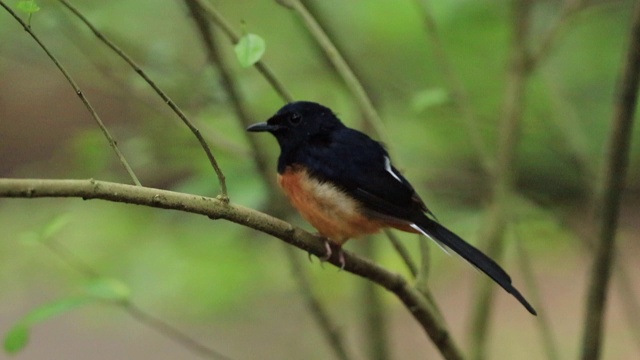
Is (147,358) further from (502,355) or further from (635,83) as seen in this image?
(635,83)

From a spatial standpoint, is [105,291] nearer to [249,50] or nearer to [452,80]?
[249,50]

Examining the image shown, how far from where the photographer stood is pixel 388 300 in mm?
4230

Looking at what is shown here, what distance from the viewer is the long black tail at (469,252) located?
2047 millimetres

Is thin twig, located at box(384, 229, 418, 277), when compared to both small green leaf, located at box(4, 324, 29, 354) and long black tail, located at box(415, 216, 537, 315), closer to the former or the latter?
long black tail, located at box(415, 216, 537, 315)

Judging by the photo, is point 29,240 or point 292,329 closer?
point 29,240

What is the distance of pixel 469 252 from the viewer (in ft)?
7.09

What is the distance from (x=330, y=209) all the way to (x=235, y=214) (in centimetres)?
85

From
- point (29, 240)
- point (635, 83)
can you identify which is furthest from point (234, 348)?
point (635, 83)

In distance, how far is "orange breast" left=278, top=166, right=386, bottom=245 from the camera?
2.43m

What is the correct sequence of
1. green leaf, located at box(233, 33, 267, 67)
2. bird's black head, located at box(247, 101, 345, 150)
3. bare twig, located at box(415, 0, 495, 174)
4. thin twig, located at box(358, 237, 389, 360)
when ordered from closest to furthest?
green leaf, located at box(233, 33, 267, 67) → bird's black head, located at box(247, 101, 345, 150) → bare twig, located at box(415, 0, 495, 174) → thin twig, located at box(358, 237, 389, 360)

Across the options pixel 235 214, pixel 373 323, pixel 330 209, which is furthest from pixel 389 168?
pixel 235 214

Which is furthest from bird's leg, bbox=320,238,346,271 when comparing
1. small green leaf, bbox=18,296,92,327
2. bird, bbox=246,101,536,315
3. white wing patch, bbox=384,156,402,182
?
small green leaf, bbox=18,296,92,327

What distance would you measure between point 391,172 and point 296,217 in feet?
3.61

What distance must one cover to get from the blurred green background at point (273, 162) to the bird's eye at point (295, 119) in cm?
28
